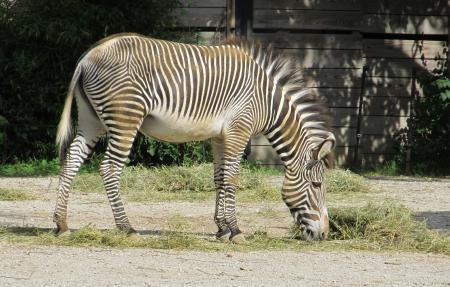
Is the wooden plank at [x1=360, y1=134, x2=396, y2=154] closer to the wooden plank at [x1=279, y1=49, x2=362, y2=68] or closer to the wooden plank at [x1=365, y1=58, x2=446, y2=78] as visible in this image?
the wooden plank at [x1=365, y1=58, x2=446, y2=78]

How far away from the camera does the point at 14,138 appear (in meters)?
15.5

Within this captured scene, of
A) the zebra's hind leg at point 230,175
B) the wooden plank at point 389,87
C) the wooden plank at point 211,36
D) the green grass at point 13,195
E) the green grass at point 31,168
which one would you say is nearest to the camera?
the zebra's hind leg at point 230,175

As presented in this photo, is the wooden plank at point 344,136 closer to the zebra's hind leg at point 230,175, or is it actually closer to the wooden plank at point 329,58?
the wooden plank at point 329,58

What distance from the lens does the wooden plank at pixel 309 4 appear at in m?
16.0

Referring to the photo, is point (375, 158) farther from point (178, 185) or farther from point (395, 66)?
point (178, 185)

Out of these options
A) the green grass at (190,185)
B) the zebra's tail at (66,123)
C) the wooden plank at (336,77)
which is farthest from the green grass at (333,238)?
the wooden plank at (336,77)

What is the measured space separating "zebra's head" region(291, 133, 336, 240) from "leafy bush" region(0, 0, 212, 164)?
6323mm

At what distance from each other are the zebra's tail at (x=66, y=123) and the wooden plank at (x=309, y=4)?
7794mm

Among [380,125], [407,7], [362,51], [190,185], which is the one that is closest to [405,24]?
[407,7]

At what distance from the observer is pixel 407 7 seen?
1652 centimetres

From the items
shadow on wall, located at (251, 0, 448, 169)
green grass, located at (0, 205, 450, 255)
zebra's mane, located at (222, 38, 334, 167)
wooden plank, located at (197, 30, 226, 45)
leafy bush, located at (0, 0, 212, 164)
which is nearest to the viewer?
A: green grass, located at (0, 205, 450, 255)

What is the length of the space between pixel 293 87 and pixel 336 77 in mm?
7241

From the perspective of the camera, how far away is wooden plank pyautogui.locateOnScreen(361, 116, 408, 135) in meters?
16.5

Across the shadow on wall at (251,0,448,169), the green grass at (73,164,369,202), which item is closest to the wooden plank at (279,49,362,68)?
the shadow on wall at (251,0,448,169)
